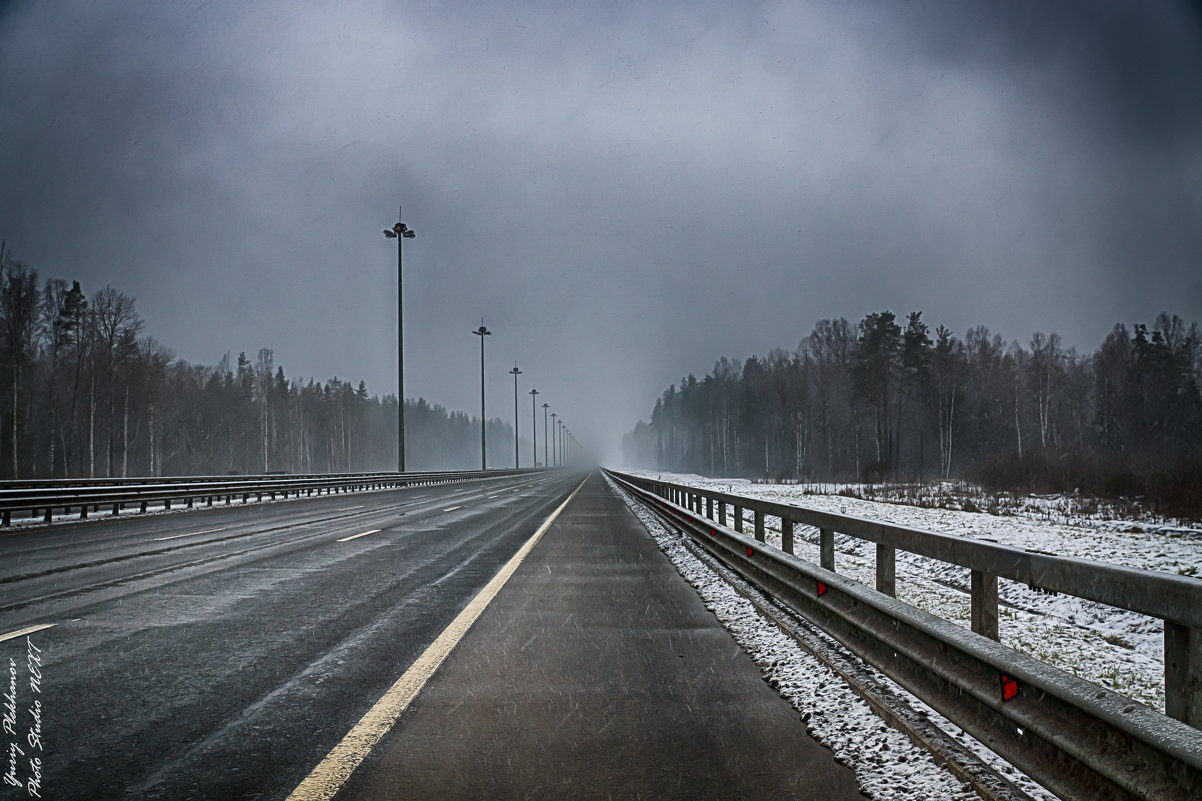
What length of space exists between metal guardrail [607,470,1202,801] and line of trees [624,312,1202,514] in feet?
92.0

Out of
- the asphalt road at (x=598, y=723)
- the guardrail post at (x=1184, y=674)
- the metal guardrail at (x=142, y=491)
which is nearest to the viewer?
the guardrail post at (x=1184, y=674)

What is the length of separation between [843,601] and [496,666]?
8.55 ft

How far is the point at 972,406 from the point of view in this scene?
70.4 metres

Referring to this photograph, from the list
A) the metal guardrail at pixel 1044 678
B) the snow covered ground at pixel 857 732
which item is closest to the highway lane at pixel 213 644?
the snow covered ground at pixel 857 732

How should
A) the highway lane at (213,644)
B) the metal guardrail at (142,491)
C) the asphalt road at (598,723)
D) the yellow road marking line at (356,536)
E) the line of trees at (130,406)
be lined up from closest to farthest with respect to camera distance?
the asphalt road at (598,723) → the highway lane at (213,644) → the yellow road marking line at (356,536) → the metal guardrail at (142,491) → the line of trees at (130,406)

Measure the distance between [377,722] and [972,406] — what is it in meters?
76.1

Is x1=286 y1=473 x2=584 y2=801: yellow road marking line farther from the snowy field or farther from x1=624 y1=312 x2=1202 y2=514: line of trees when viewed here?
x1=624 y1=312 x2=1202 y2=514: line of trees

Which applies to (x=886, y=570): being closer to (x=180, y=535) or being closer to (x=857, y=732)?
(x=857, y=732)

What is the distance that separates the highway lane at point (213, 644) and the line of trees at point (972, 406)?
28.0 meters

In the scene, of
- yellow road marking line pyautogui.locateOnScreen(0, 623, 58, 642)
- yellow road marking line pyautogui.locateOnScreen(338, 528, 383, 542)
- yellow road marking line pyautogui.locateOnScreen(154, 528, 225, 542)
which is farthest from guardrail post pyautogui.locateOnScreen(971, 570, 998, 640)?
yellow road marking line pyautogui.locateOnScreen(154, 528, 225, 542)

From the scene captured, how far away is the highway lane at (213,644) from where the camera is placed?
3.49 meters

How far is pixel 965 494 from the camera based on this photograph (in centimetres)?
3225

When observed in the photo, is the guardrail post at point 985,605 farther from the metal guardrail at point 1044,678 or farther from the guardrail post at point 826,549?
the guardrail post at point 826,549

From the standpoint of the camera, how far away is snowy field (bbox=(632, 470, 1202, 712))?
19.4 ft
